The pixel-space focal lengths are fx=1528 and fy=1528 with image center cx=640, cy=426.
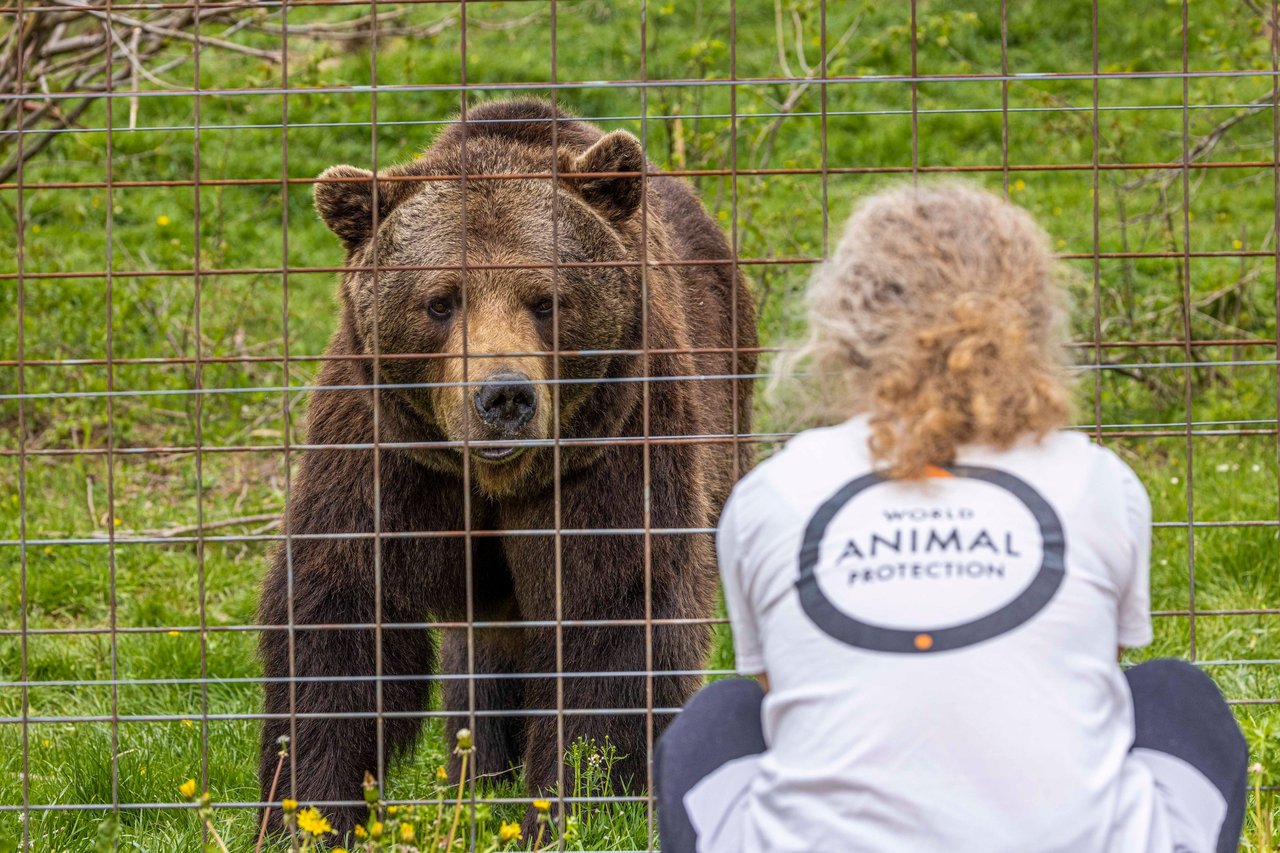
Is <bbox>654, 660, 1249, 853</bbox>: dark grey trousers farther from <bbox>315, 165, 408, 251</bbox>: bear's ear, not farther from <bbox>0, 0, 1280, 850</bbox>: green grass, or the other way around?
<bbox>315, 165, 408, 251</bbox>: bear's ear

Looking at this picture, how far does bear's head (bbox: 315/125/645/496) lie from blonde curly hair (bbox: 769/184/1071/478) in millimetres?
1845

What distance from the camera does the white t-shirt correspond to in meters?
2.20

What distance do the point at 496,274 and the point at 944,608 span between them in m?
2.45

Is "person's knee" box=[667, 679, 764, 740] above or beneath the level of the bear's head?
beneath

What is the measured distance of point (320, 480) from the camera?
14.6ft

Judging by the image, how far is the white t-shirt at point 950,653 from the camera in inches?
86.4

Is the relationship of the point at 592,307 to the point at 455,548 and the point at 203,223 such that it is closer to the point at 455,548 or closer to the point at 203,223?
the point at 455,548

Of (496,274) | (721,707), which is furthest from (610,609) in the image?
(721,707)

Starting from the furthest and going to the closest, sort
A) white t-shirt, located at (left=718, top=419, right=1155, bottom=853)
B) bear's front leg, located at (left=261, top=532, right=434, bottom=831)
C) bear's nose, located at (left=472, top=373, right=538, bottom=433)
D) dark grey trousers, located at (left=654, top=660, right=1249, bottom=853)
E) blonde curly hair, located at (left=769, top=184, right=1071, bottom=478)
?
1. bear's front leg, located at (left=261, top=532, right=434, bottom=831)
2. bear's nose, located at (left=472, top=373, right=538, bottom=433)
3. dark grey trousers, located at (left=654, top=660, right=1249, bottom=853)
4. blonde curly hair, located at (left=769, top=184, right=1071, bottom=478)
5. white t-shirt, located at (left=718, top=419, right=1155, bottom=853)

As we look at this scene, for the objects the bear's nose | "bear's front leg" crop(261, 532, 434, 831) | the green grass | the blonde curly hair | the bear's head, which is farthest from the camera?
the green grass

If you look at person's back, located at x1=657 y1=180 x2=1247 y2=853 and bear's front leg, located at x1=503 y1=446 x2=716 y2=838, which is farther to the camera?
bear's front leg, located at x1=503 y1=446 x2=716 y2=838

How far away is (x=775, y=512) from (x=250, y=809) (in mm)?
2447

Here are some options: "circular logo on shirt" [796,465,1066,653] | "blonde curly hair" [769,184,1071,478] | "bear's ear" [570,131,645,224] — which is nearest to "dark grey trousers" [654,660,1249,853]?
"circular logo on shirt" [796,465,1066,653]

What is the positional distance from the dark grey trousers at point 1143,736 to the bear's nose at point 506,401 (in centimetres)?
144
